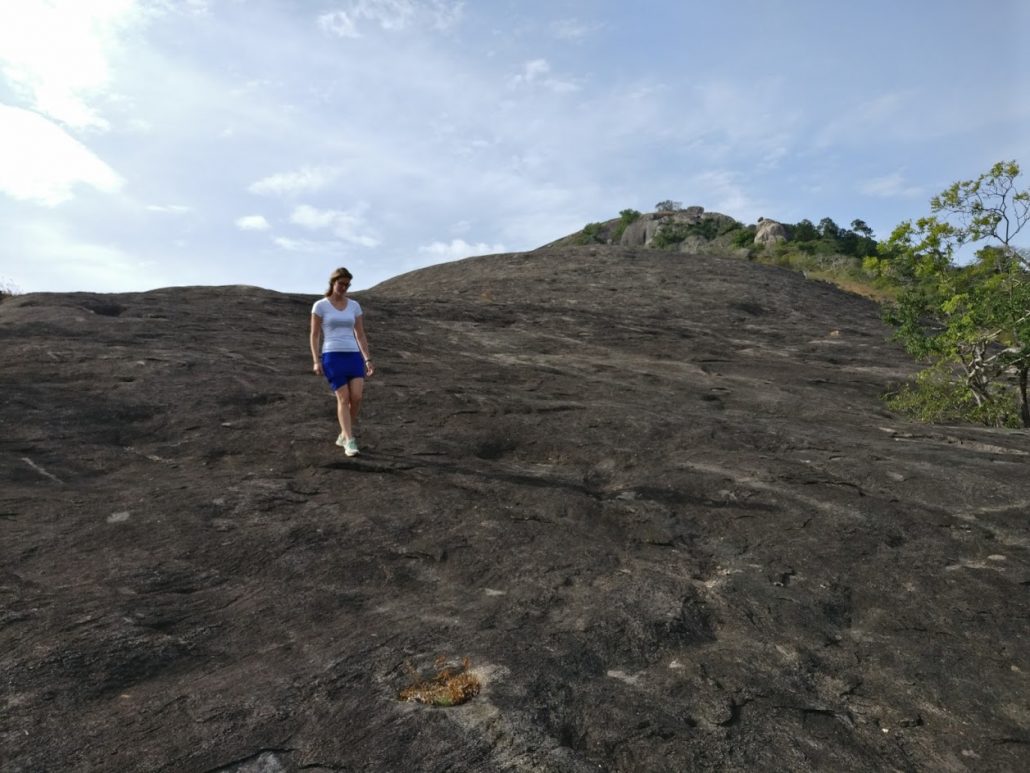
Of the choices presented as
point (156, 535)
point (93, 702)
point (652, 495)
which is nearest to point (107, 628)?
point (93, 702)

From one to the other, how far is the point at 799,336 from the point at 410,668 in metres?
17.5

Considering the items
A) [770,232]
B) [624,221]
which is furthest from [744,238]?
[624,221]

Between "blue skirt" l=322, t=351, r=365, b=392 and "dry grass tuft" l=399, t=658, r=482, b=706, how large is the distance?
4.65m

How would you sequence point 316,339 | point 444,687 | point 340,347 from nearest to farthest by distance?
1. point 444,687
2. point 340,347
3. point 316,339

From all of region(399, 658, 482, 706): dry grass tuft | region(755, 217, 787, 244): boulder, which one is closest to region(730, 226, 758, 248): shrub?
region(755, 217, 787, 244): boulder

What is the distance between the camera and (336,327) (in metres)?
9.07

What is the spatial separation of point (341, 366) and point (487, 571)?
3486 millimetres

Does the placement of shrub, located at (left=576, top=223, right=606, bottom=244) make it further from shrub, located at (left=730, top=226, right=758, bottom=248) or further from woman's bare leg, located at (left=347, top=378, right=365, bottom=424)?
woman's bare leg, located at (left=347, top=378, right=365, bottom=424)

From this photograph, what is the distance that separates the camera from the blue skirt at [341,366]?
29.7 feet

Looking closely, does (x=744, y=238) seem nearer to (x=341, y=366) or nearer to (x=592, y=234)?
(x=592, y=234)

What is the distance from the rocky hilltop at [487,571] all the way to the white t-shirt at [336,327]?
4.14 feet

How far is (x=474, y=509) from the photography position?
785 cm

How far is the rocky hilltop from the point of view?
446 cm

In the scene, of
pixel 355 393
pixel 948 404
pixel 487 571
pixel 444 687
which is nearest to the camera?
pixel 444 687
